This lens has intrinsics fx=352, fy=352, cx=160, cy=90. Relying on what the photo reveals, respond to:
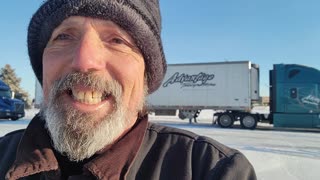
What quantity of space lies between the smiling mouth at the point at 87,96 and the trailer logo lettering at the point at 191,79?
1954cm

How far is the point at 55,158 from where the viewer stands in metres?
1.44

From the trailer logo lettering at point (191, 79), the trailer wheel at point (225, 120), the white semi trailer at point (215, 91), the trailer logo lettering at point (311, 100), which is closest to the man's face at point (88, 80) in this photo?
the trailer logo lettering at point (311, 100)

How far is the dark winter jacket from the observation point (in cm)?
135

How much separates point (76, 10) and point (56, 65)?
0.89ft

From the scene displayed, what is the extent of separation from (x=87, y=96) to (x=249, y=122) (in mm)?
19002

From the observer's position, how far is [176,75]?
21.4 m

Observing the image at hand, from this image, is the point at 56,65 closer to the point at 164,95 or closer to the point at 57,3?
the point at 57,3

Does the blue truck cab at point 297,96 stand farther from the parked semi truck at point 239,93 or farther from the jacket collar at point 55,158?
the jacket collar at point 55,158

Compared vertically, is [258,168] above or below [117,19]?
below

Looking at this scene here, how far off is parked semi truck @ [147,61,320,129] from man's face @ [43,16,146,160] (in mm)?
16014

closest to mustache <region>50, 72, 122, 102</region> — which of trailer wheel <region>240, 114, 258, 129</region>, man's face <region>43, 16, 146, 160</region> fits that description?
man's face <region>43, 16, 146, 160</region>

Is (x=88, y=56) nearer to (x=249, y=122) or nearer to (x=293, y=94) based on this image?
(x=293, y=94)

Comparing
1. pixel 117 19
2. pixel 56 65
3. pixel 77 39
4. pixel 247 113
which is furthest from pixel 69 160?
pixel 247 113

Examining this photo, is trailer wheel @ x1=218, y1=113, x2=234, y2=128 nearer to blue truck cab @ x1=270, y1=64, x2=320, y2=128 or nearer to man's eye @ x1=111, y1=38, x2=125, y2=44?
blue truck cab @ x1=270, y1=64, x2=320, y2=128
